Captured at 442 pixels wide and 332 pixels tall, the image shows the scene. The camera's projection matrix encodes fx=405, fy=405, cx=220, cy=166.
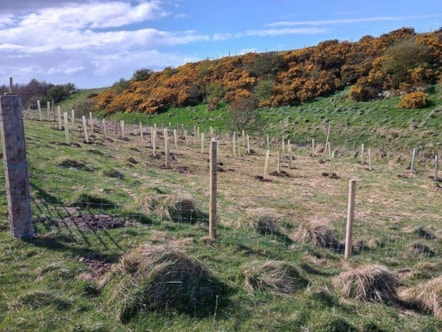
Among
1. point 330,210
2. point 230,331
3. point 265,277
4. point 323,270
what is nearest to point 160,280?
point 230,331

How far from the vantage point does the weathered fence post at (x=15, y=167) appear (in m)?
7.18

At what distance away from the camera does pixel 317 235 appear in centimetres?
899

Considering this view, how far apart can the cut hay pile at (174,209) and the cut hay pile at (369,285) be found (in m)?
3.99

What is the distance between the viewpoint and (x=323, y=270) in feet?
23.9

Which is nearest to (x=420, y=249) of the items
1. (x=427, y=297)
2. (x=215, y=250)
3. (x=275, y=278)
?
(x=427, y=297)

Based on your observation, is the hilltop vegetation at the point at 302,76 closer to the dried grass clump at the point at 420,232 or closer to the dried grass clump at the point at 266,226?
the dried grass clump at the point at 420,232

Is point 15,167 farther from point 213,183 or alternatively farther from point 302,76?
point 302,76

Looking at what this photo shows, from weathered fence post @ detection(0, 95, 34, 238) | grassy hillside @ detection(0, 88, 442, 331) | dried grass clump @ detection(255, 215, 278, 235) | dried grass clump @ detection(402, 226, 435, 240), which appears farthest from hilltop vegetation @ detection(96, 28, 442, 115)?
weathered fence post @ detection(0, 95, 34, 238)

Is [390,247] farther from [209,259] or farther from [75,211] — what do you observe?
[75,211]

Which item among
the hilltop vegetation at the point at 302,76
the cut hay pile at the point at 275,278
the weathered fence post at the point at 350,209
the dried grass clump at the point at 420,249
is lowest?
the dried grass clump at the point at 420,249

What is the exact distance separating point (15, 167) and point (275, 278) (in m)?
4.96

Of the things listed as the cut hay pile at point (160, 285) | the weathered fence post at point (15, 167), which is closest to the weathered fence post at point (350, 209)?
the cut hay pile at point (160, 285)

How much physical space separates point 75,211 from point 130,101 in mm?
54687

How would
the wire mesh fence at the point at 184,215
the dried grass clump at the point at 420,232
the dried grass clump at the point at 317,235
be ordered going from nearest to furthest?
the wire mesh fence at the point at 184,215, the dried grass clump at the point at 317,235, the dried grass clump at the point at 420,232
